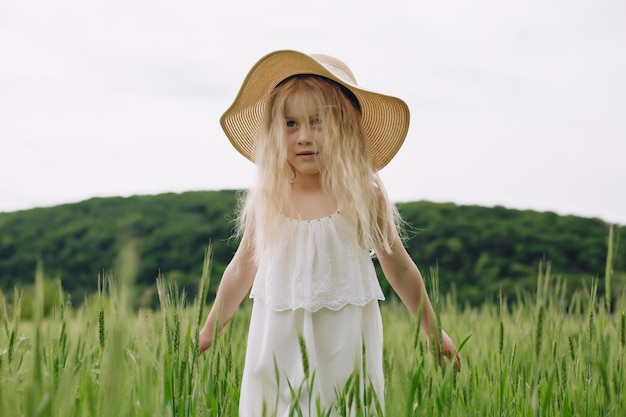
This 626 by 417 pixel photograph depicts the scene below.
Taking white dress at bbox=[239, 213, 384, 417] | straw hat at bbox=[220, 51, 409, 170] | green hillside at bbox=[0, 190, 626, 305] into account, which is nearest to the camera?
white dress at bbox=[239, 213, 384, 417]

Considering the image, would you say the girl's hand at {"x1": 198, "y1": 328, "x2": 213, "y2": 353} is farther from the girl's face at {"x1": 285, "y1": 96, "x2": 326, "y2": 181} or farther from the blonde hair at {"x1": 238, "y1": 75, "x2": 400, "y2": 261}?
the girl's face at {"x1": 285, "y1": 96, "x2": 326, "y2": 181}

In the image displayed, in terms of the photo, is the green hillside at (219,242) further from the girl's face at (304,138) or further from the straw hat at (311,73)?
the girl's face at (304,138)

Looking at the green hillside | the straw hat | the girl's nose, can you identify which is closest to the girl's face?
the girl's nose

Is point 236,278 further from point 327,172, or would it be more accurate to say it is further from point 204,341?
point 327,172

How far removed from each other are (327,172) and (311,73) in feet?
1.10

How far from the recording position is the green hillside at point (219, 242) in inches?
300

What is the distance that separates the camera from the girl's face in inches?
81.4

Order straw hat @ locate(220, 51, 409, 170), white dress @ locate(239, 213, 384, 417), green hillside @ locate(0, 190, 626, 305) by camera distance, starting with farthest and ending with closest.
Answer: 1. green hillside @ locate(0, 190, 626, 305)
2. straw hat @ locate(220, 51, 409, 170)
3. white dress @ locate(239, 213, 384, 417)

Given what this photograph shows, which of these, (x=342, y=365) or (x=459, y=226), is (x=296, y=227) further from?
(x=459, y=226)

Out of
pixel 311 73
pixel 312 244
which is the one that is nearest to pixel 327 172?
pixel 312 244

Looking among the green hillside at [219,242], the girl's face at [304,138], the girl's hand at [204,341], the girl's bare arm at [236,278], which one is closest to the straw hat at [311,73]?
the girl's face at [304,138]

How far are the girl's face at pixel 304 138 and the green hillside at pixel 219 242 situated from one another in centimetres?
504

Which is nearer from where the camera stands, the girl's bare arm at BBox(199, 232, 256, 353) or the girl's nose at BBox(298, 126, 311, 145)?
the girl's nose at BBox(298, 126, 311, 145)

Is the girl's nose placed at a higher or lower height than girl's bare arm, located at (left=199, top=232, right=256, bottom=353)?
higher
